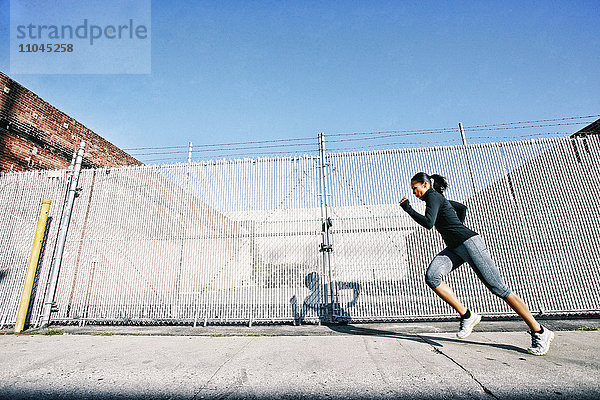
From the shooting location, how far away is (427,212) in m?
2.72

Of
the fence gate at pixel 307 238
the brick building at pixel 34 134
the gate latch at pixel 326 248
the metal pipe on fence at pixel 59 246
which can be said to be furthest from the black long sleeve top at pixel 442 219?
the brick building at pixel 34 134

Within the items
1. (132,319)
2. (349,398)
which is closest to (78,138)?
(132,319)

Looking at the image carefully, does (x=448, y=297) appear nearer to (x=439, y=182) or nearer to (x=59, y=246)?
(x=439, y=182)

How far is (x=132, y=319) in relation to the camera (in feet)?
14.0

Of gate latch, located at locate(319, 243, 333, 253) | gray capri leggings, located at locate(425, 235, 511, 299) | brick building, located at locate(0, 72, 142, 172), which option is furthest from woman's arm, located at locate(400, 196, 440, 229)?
brick building, located at locate(0, 72, 142, 172)

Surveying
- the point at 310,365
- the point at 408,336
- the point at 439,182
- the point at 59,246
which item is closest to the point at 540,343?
the point at 408,336

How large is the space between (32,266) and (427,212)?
538 centimetres

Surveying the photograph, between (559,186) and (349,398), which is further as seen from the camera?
(559,186)

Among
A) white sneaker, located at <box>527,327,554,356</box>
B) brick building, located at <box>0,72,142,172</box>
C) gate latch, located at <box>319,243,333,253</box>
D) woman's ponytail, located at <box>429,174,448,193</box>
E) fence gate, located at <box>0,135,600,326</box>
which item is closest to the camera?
white sneaker, located at <box>527,327,554,356</box>

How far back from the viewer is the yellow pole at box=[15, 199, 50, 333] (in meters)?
4.04

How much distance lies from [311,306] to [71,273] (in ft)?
12.3

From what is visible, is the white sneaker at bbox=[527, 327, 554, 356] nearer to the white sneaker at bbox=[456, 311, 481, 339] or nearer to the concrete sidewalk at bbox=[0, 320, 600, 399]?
the concrete sidewalk at bbox=[0, 320, 600, 399]

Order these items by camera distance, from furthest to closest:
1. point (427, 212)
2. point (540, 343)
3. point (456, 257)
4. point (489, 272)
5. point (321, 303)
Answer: point (321, 303)
point (456, 257)
point (427, 212)
point (489, 272)
point (540, 343)

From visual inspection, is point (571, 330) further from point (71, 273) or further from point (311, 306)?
point (71, 273)
